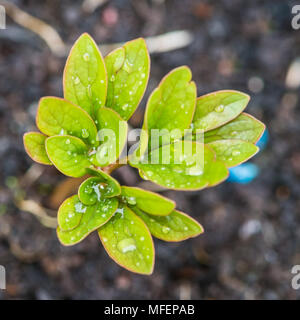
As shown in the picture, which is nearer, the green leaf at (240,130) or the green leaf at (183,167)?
the green leaf at (183,167)

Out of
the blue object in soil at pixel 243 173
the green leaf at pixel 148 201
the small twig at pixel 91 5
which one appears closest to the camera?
the green leaf at pixel 148 201

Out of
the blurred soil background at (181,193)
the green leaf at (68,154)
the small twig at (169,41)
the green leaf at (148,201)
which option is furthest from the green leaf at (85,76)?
the small twig at (169,41)

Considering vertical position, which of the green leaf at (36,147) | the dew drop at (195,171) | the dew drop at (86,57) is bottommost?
the dew drop at (195,171)

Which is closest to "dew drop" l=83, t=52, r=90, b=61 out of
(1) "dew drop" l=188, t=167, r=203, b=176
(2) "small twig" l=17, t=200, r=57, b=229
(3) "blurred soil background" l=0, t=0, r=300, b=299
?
(1) "dew drop" l=188, t=167, r=203, b=176

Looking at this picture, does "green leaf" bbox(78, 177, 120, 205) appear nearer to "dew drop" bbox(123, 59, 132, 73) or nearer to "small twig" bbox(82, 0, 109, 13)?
"dew drop" bbox(123, 59, 132, 73)

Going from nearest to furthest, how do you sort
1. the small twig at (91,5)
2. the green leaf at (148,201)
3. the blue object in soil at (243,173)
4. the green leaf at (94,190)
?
the green leaf at (148,201)
the green leaf at (94,190)
the blue object in soil at (243,173)
the small twig at (91,5)

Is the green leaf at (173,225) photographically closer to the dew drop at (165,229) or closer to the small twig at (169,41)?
the dew drop at (165,229)

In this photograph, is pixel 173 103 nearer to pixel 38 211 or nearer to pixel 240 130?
pixel 240 130

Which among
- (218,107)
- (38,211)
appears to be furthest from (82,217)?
(38,211)
